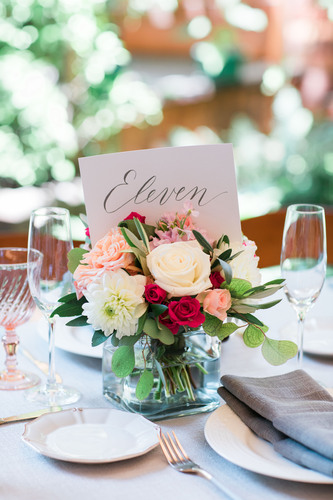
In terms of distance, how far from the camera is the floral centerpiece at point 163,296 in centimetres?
87

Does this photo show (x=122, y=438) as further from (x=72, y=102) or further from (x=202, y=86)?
(x=202, y=86)

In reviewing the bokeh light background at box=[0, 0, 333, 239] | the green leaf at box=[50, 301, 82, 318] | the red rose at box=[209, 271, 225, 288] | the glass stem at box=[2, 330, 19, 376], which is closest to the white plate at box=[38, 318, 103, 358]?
the glass stem at box=[2, 330, 19, 376]

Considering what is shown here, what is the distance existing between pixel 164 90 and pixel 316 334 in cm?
288

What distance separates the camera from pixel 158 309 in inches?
34.2

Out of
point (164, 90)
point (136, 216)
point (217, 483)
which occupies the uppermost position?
point (164, 90)

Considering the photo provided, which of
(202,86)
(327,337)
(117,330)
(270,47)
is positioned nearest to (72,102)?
(202,86)

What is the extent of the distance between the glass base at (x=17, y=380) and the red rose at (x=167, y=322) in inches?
11.8

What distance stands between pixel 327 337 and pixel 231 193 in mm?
433

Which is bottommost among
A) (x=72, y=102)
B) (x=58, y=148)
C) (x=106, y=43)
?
(x=58, y=148)

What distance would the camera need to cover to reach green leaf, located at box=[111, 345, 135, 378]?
90 cm

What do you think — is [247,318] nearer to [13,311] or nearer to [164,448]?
[164,448]

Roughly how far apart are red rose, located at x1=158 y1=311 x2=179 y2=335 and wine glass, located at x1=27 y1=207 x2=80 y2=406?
19cm

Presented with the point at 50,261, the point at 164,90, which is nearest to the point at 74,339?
the point at 50,261

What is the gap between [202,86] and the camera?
413cm
